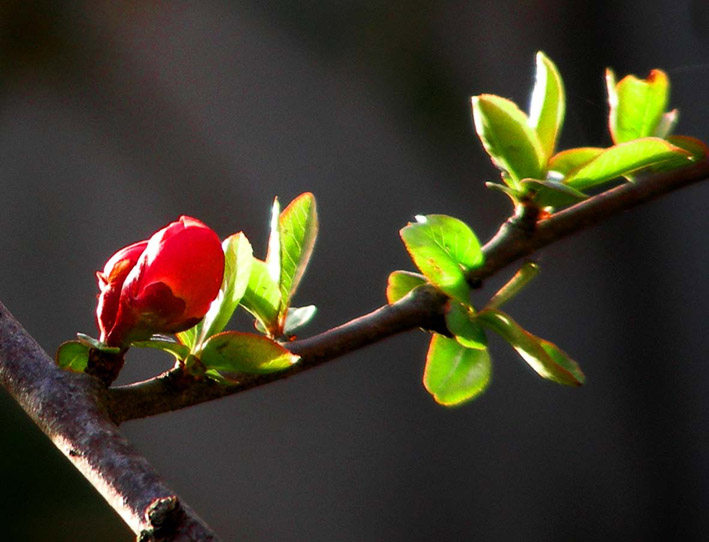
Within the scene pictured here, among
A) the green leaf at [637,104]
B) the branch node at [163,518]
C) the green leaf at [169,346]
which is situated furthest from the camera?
the green leaf at [637,104]

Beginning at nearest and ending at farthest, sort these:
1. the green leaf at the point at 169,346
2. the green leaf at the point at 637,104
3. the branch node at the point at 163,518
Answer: the branch node at the point at 163,518 → the green leaf at the point at 169,346 → the green leaf at the point at 637,104

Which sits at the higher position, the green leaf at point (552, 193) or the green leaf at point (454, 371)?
the green leaf at point (552, 193)

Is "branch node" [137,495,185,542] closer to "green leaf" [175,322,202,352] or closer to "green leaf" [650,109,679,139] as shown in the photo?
"green leaf" [175,322,202,352]

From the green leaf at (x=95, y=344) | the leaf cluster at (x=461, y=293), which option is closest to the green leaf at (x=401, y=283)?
the leaf cluster at (x=461, y=293)

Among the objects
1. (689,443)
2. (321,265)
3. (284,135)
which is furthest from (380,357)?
(689,443)

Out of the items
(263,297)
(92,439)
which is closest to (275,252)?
(263,297)

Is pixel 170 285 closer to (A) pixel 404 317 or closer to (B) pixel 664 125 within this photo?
(A) pixel 404 317

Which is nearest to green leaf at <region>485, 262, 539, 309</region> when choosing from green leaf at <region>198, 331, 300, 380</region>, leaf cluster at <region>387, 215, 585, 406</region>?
leaf cluster at <region>387, 215, 585, 406</region>

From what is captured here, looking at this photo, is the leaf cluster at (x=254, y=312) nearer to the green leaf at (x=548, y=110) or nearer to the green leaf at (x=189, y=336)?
A: the green leaf at (x=189, y=336)
